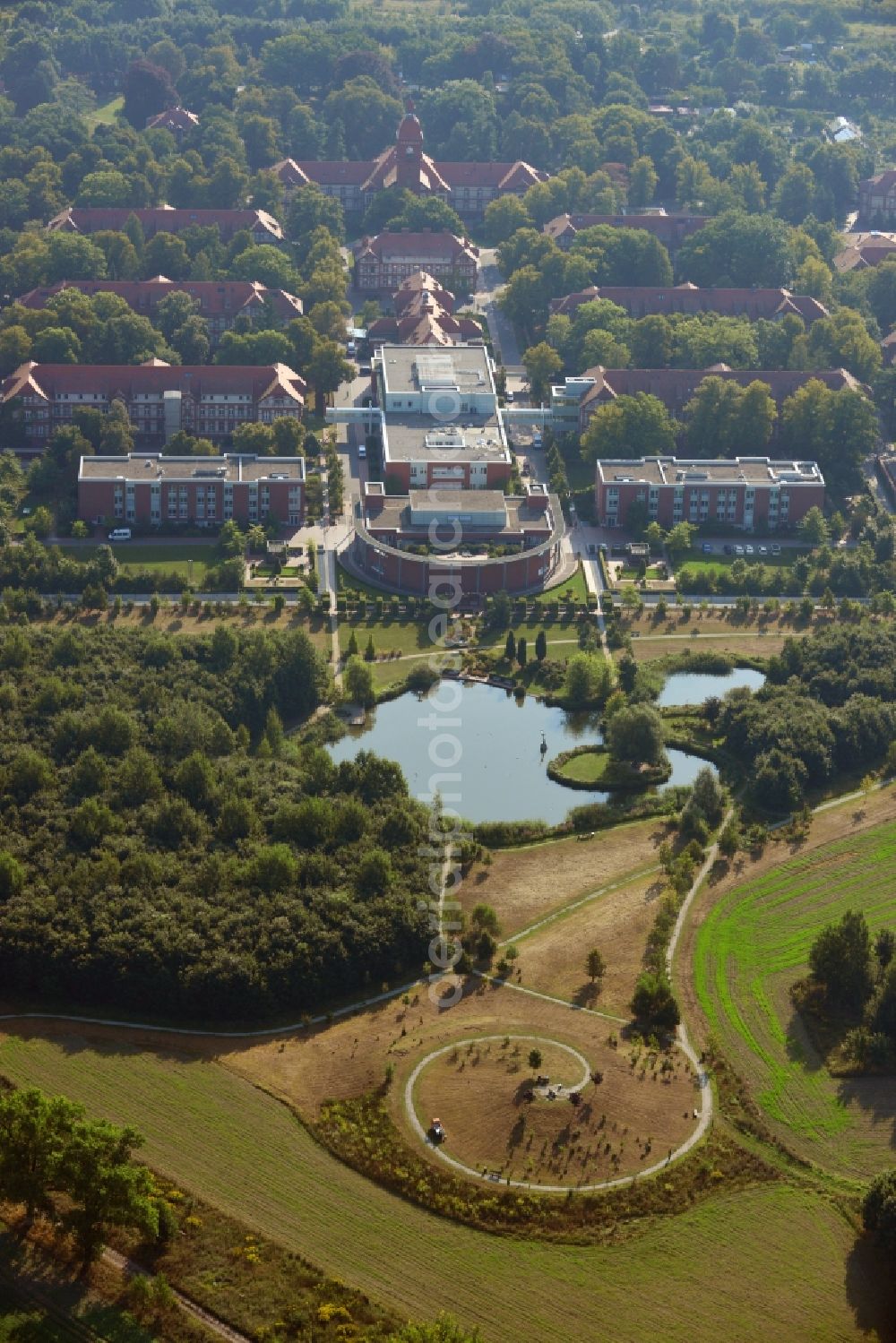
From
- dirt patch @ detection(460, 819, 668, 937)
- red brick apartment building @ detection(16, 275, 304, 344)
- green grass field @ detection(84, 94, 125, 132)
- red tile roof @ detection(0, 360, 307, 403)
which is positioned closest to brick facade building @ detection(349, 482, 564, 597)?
red tile roof @ detection(0, 360, 307, 403)

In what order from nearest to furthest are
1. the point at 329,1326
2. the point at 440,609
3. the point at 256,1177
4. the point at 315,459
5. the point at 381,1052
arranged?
the point at 329,1326 < the point at 256,1177 < the point at 381,1052 < the point at 440,609 < the point at 315,459

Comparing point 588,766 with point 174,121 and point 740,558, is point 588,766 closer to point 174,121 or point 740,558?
point 740,558

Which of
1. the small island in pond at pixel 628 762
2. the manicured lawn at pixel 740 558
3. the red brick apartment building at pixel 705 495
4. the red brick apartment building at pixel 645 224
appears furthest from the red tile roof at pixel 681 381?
the small island in pond at pixel 628 762

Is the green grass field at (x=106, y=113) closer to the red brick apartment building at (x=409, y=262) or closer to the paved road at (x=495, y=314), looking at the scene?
the red brick apartment building at (x=409, y=262)

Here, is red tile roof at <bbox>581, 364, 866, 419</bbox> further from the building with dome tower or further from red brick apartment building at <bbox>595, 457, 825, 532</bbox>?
the building with dome tower

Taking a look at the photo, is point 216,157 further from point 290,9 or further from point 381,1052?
point 381,1052

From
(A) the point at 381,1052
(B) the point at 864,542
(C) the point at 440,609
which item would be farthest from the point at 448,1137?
(B) the point at 864,542

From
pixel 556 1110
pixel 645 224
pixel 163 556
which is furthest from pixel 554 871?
pixel 645 224

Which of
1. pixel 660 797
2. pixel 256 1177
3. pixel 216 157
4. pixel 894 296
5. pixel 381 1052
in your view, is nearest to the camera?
Answer: pixel 256 1177
